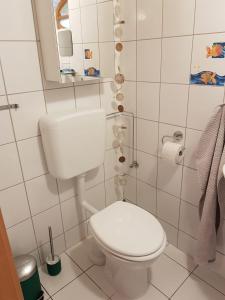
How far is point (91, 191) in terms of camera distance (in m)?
1.75

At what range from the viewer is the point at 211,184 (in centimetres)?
122

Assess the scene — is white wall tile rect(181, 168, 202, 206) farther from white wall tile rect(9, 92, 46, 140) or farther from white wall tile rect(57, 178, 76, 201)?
white wall tile rect(9, 92, 46, 140)

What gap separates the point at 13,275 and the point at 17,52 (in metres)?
0.96

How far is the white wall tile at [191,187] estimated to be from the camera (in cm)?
144

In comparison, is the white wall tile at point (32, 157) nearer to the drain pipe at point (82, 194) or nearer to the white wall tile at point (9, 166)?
the white wall tile at point (9, 166)

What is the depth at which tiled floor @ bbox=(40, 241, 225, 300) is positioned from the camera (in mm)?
1401

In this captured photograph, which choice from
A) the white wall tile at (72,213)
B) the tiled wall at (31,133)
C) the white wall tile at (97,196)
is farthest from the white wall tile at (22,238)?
the white wall tile at (97,196)

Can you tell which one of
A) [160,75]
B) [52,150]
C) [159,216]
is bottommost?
[159,216]

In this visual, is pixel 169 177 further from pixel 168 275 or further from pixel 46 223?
pixel 46 223

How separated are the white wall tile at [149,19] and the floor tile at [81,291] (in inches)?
59.7

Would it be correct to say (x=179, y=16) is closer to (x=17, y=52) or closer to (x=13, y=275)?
(x=17, y=52)

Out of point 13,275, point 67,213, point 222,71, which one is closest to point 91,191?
point 67,213

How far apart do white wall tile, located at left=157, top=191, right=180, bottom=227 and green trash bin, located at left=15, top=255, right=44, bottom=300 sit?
0.89 metres

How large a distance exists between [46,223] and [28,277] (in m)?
0.32
